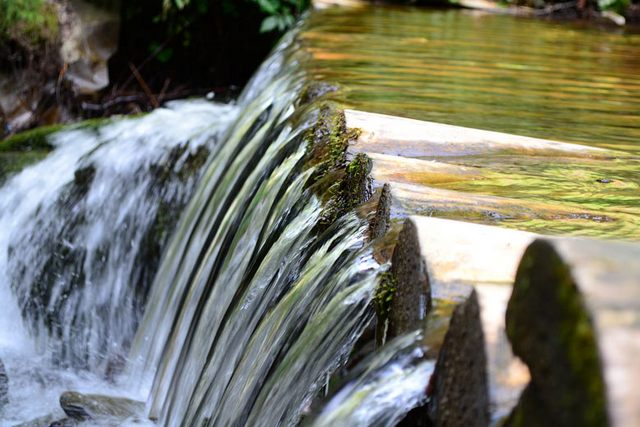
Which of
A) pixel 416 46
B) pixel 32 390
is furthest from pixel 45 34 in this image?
pixel 32 390

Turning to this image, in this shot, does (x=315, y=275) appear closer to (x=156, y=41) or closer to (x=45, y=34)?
(x=45, y=34)

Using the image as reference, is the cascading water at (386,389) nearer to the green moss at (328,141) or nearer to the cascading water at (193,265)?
the cascading water at (193,265)

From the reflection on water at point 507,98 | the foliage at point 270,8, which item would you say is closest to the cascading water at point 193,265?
the reflection on water at point 507,98

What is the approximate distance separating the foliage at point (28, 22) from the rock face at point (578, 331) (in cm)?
666

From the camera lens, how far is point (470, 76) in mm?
3906

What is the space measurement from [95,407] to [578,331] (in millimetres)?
2774

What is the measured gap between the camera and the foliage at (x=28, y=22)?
666cm

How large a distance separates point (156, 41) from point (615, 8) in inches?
204

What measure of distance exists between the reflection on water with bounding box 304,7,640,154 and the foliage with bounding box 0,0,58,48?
2.42 metres

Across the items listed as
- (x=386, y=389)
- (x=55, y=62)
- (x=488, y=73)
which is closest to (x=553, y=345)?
(x=386, y=389)

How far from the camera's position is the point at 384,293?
4.56 feet

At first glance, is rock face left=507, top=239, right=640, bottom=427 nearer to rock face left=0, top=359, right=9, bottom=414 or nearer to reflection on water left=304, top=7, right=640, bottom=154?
reflection on water left=304, top=7, right=640, bottom=154

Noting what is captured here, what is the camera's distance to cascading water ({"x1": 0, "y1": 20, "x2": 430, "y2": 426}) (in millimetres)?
1705

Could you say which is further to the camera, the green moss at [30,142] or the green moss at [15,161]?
the green moss at [30,142]
